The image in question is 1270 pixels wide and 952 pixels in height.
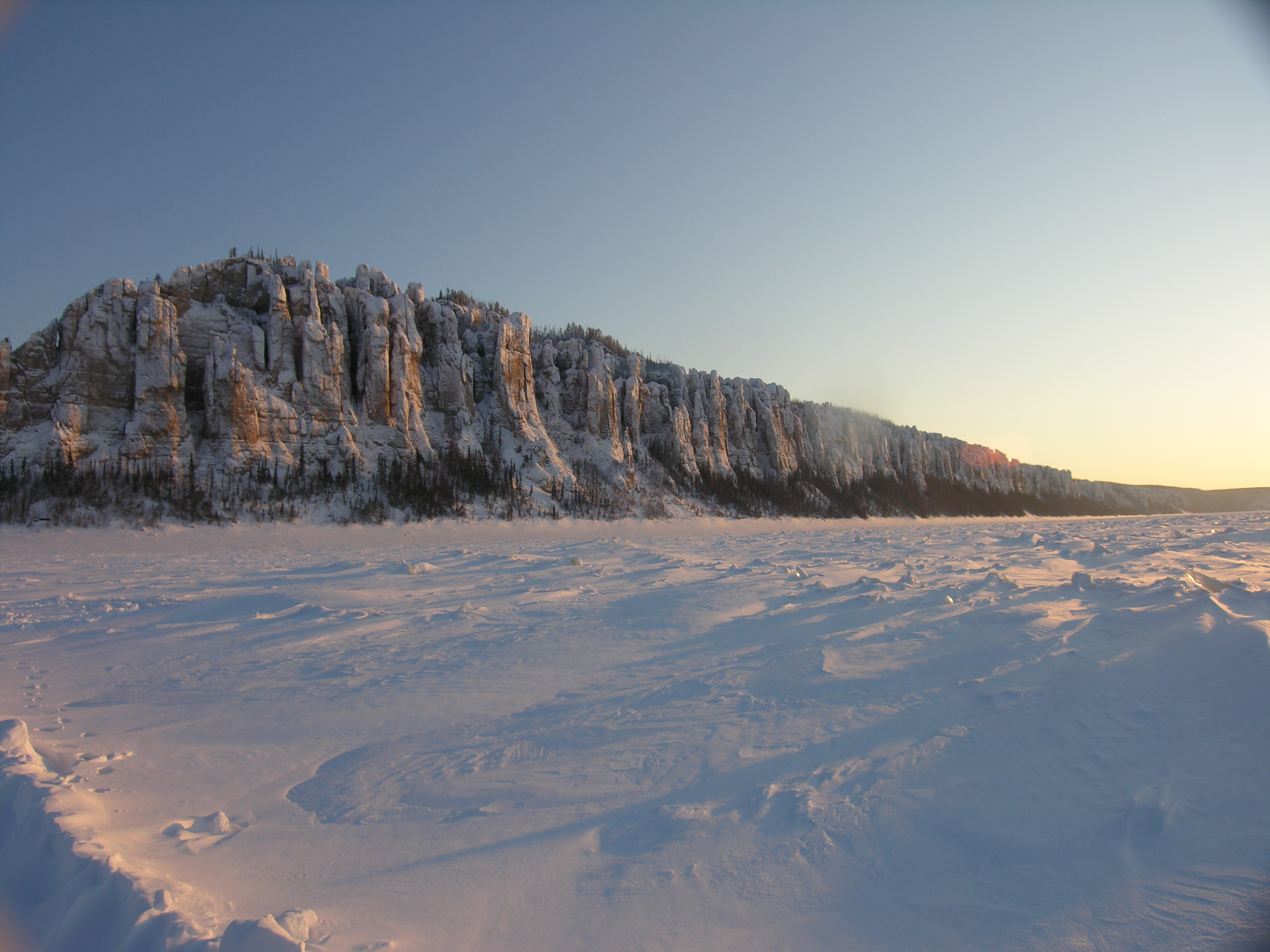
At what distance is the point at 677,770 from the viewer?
3850 mm

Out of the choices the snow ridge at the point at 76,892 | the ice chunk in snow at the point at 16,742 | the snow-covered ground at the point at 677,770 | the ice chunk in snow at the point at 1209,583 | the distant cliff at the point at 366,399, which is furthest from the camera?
the distant cliff at the point at 366,399

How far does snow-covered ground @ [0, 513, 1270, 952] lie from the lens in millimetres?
2568

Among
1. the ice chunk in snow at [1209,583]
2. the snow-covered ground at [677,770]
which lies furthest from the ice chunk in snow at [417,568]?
the ice chunk in snow at [1209,583]

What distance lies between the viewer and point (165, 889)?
8.46 feet

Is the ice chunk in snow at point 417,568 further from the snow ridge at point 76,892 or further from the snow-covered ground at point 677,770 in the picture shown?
the snow ridge at point 76,892

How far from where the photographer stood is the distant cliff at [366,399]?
25750 millimetres

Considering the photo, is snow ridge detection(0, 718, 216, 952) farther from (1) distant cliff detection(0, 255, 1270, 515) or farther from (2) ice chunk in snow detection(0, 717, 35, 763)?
(1) distant cliff detection(0, 255, 1270, 515)

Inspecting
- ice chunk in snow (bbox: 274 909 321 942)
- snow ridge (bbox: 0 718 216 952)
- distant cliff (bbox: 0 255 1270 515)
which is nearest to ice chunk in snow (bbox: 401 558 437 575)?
snow ridge (bbox: 0 718 216 952)

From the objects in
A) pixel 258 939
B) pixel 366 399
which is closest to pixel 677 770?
pixel 258 939

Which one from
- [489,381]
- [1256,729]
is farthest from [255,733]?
[489,381]

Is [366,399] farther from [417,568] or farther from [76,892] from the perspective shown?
[76,892]

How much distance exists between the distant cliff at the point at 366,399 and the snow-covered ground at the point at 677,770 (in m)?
23.3

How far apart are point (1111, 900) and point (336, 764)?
4.50 meters

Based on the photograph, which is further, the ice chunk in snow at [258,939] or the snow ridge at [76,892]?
the snow ridge at [76,892]
